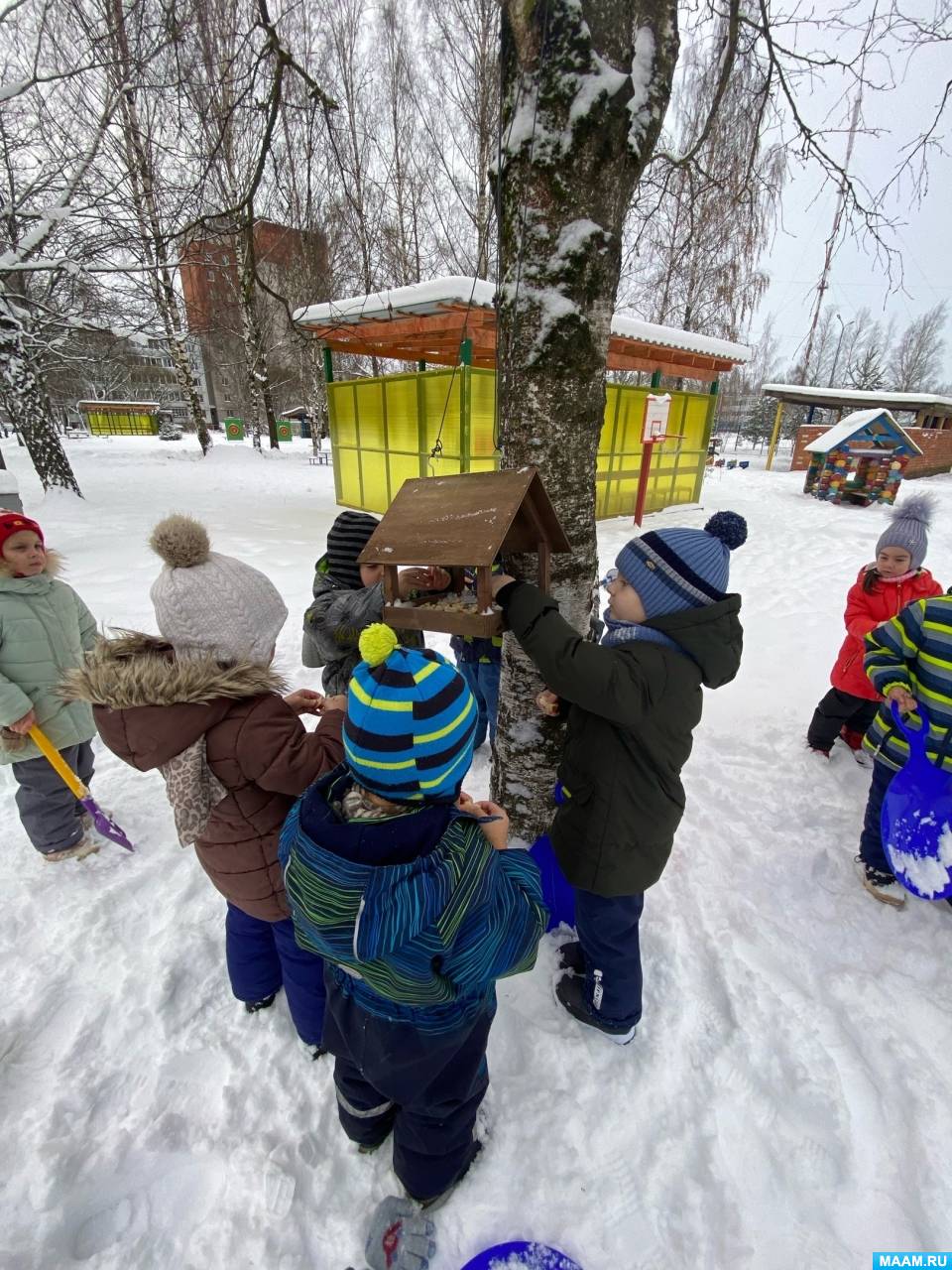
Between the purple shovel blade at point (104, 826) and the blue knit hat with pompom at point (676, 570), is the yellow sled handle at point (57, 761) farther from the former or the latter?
the blue knit hat with pompom at point (676, 570)

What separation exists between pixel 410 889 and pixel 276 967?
1240 mm

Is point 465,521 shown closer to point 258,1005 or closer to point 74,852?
point 258,1005

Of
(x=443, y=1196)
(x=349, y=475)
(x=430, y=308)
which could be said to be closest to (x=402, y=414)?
(x=349, y=475)

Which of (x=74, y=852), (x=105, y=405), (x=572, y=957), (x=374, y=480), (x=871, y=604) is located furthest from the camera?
(x=105, y=405)

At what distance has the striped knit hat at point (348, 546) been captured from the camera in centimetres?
219

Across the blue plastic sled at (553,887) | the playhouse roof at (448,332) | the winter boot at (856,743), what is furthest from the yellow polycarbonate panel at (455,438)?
the blue plastic sled at (553,887)

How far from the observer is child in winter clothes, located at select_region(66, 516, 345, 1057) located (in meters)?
1.28

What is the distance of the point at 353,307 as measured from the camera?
6285 millimetres

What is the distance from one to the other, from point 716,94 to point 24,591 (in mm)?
3414

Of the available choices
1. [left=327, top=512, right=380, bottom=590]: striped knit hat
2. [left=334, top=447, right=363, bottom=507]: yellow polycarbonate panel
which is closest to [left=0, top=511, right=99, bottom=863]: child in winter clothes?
[left=327, top=512, right=380, bottom=590]: striped knit hat

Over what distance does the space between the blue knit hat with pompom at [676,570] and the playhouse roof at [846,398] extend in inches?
658

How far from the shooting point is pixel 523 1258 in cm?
131

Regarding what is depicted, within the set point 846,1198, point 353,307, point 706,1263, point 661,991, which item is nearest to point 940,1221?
point 846,1198

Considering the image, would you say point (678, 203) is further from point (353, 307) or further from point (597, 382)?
point (353, 307)
